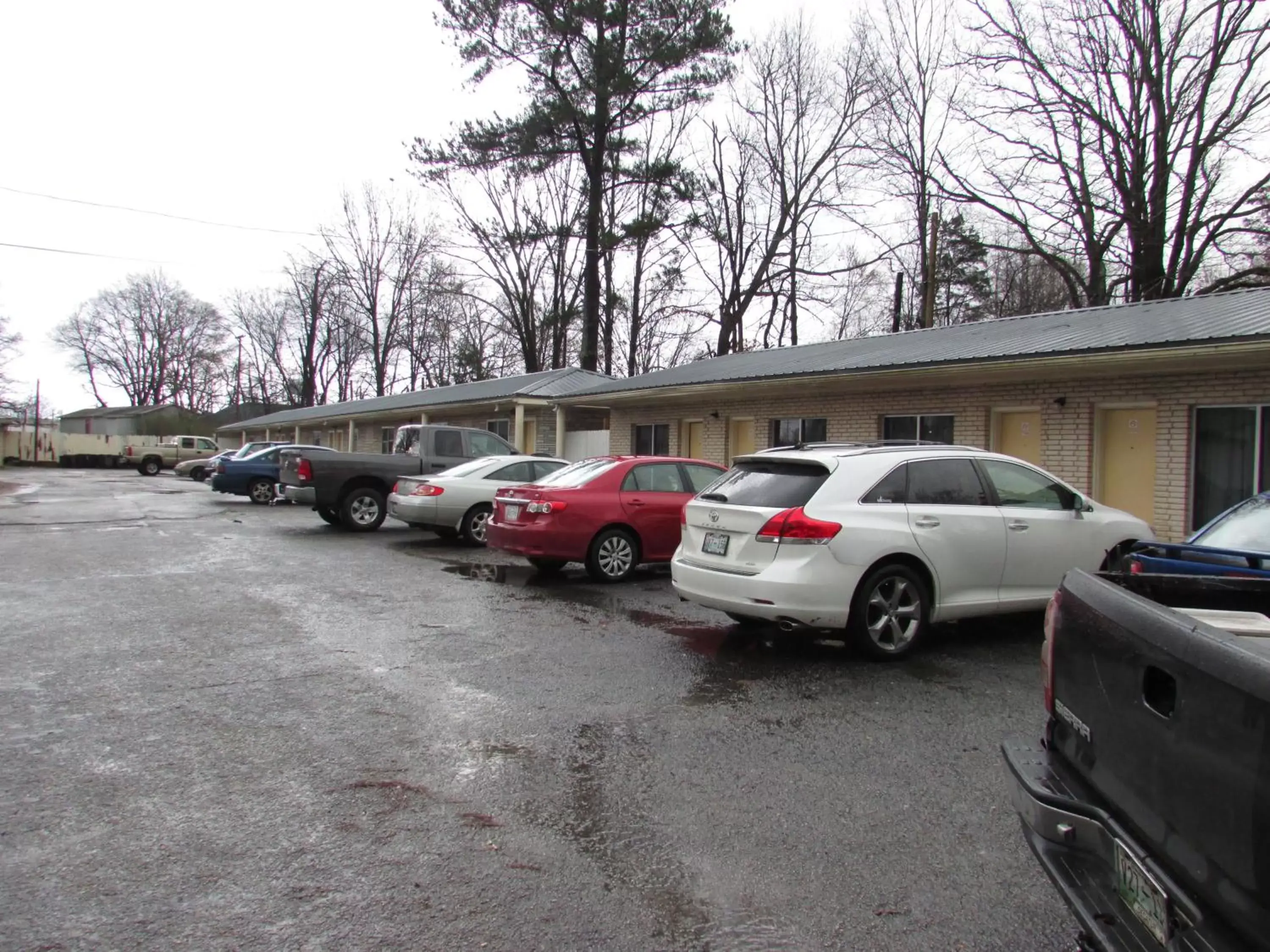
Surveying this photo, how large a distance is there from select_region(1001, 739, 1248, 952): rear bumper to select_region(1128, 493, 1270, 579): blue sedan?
45.4 inches

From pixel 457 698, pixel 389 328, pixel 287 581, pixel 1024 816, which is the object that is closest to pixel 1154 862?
pixel 1024 816

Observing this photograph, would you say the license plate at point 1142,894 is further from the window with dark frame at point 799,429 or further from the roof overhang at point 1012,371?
the window with dark frame at point 799,429

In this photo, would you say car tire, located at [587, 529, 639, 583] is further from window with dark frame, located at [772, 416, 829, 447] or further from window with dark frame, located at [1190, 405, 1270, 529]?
window with dark frame, located at [1190, 405, 1270, 529]

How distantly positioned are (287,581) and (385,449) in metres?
27.7

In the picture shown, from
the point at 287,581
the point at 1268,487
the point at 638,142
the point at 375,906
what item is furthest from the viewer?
the point at 638,142

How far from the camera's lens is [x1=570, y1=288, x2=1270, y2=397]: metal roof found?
9992mm

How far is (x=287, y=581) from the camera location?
908 centimetres

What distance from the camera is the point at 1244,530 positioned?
4781 millimetres

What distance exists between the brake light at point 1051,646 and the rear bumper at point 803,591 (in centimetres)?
288

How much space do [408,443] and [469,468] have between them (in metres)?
3.38

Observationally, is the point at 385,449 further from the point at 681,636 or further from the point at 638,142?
the point at 681,636

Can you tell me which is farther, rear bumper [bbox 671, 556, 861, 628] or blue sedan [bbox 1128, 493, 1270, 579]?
rear bumper [bbox 671, 556, 861, 628]

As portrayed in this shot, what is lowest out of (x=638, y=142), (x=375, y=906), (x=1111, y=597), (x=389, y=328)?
(x=375, y=906)

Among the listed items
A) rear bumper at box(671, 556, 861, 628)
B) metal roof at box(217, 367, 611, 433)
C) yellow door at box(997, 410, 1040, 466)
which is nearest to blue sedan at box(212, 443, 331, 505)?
metal roof at box(217, 367, 611, 433)
